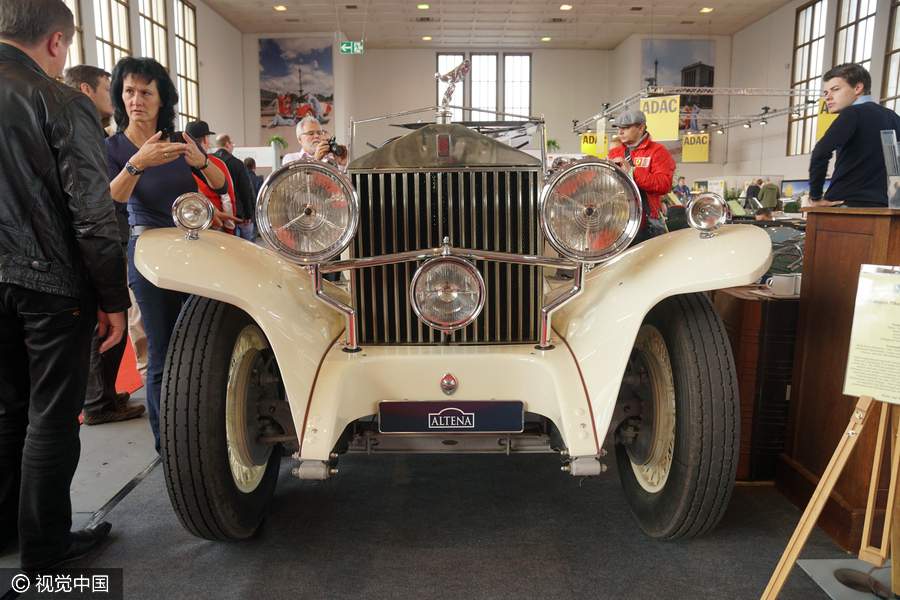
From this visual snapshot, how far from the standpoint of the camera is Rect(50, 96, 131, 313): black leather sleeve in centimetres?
159

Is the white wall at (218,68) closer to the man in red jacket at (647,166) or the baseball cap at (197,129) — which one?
the baseball cap at (197,129)

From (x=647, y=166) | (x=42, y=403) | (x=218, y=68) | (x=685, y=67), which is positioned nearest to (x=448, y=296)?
(x=42, y=403)

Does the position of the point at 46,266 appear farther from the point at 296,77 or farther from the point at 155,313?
the point at 296,77

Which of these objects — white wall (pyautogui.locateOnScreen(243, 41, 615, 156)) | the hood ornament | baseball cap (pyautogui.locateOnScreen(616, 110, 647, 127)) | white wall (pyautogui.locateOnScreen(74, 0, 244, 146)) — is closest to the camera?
the hood ornament

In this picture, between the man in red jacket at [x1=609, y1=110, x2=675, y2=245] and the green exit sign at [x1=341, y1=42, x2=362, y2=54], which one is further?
the green exit sign at [x1=341, y1=42, x2=362, y2=54]

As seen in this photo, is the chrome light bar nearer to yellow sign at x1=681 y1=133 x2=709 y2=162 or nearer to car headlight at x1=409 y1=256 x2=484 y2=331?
car headlight at x1=409 y1=256 x2=484 y2=331

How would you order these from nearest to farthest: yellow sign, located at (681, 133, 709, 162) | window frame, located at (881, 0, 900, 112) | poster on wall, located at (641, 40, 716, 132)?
1. window frame, located at (881, 0, 900, 112)
2. yellow sign, located at (681, 133, 709, 162)
3. poster on wall, located at (641, 40, 716, 132)

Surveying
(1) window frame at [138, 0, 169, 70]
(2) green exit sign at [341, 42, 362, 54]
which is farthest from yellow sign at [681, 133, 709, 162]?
(1) window frame at [138, 0, 169, 70]

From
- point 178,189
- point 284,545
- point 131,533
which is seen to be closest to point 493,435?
point 284,545

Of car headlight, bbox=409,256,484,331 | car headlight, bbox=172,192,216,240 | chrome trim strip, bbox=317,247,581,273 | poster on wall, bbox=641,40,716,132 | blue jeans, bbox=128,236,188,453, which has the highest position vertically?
poster on wall, bbox=641,40,716,132

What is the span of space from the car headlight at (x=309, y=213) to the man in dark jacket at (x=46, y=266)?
1.62ft

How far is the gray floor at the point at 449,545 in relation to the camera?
1657mm

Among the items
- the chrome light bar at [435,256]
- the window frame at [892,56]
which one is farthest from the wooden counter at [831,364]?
the window frame at [892,56]

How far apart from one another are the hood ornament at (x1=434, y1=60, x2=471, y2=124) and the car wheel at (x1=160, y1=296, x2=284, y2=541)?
1.05m
